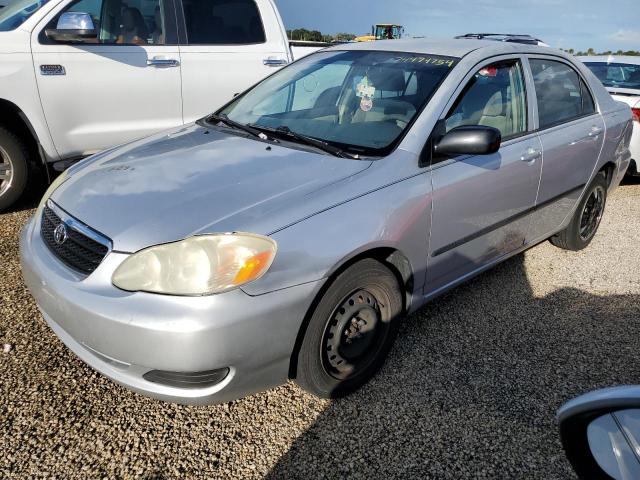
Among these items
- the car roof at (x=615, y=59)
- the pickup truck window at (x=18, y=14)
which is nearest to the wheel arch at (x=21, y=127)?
the pickup truck window at (x=18, y=14)

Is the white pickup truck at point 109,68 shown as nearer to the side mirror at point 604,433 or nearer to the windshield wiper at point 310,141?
the windshield wiper at point 310,141

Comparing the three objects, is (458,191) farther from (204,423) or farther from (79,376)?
(79,376)

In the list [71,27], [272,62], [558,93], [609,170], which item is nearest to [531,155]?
[558,93]

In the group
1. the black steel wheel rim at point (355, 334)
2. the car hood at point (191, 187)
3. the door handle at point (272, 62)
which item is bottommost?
the black steel wheel rim at point (355, 334)

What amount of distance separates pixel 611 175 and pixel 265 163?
3.30 meters

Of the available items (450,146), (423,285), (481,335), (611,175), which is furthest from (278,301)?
(611,175)

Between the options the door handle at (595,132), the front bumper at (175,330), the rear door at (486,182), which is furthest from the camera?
the door handle at (595,132)

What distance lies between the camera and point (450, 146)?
8.22 feet

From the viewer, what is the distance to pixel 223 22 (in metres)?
5.01

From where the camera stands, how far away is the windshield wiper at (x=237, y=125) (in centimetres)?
283

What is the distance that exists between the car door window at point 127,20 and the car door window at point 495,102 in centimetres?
303

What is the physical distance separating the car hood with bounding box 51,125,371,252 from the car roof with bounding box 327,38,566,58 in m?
1.09

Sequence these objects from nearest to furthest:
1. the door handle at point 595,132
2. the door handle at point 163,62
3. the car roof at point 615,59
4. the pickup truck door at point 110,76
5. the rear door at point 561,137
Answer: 1. the rear door at point 561,137
2. the door handle at point 595,132
3. the pickup truck door at point 110,76
4. the door handle at point 163,62
5. the car roof at point 615,59

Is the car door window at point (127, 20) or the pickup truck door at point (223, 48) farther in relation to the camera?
the pickup truck door at point (223, 48)
